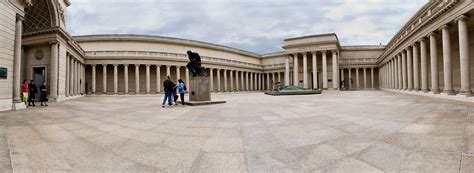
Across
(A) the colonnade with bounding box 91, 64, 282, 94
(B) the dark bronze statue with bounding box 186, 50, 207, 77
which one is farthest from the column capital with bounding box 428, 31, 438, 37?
→ (A) the colonnade with bounding box 91, 64, 282, 94

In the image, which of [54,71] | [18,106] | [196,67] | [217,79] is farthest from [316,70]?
[18,106]

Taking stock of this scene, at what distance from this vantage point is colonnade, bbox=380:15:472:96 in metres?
15.4

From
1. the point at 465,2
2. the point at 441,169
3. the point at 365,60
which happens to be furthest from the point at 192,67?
the point at 365,60

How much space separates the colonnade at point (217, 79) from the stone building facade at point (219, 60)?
0.64 feet

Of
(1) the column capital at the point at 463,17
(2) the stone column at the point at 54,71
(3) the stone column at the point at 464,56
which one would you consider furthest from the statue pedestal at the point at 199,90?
(1) the column capital at the point at 463,17

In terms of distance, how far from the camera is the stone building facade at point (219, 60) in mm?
15328

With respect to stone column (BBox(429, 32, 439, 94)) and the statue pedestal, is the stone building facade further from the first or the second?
the statue pedestal

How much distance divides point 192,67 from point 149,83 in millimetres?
29060

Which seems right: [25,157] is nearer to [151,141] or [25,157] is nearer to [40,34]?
[151,141]

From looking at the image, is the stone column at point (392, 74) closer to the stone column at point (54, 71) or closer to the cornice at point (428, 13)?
the cornice at point (428, 13)

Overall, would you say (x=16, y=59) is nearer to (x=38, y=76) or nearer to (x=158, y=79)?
(x=38, y=76)

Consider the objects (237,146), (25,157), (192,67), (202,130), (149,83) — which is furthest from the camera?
(149,83)

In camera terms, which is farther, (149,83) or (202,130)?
(149,83)

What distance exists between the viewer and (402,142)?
4.55 meters
